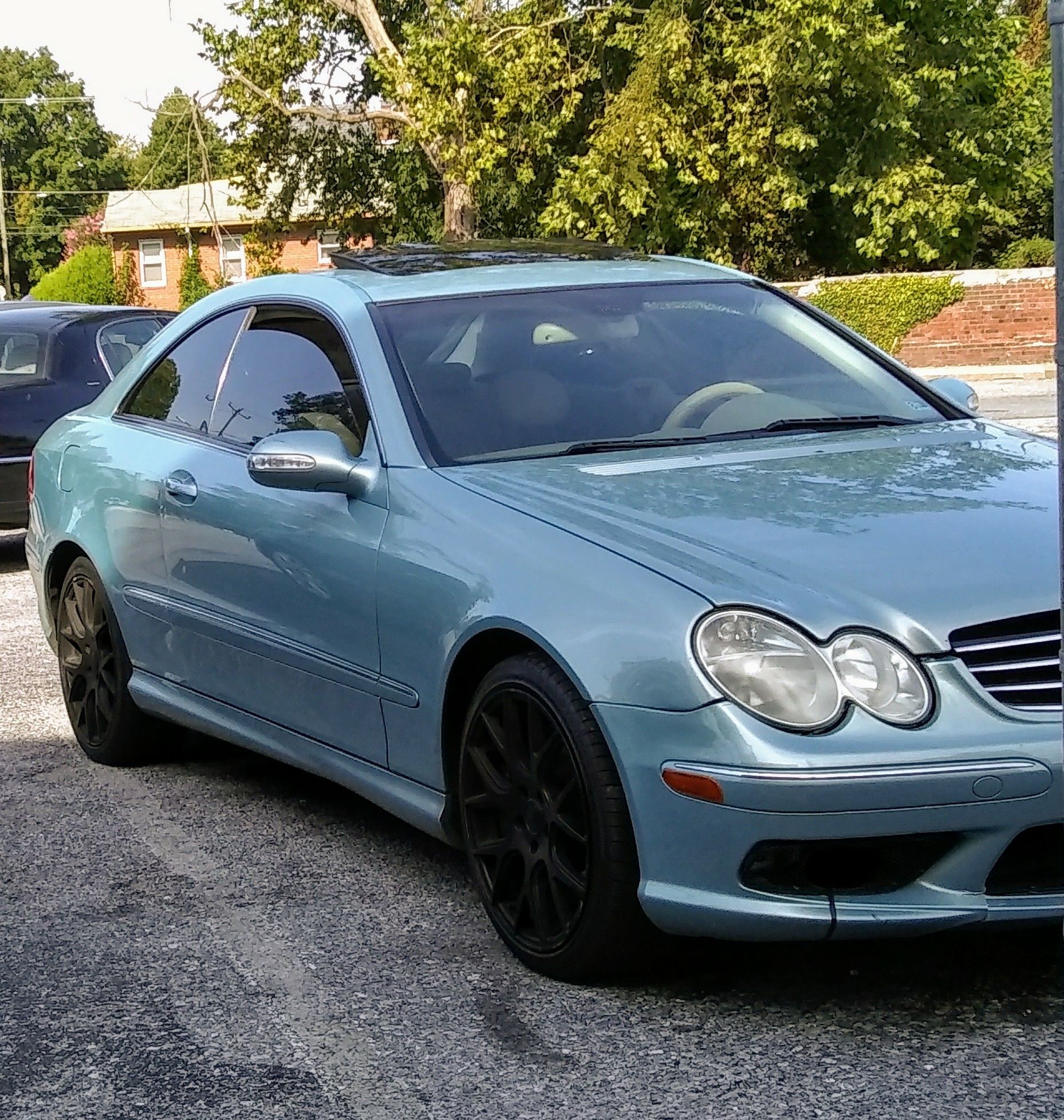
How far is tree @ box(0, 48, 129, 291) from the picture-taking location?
99.3 m

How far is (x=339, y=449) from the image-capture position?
4.57 metres

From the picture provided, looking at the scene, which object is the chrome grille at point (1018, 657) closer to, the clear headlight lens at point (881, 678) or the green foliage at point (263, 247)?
the clear headlight lens at point (881, 678)

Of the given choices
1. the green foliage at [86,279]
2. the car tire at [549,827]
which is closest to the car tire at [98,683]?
the car tire at [549,827]

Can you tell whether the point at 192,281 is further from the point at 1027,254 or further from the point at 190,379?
the point at 190,379

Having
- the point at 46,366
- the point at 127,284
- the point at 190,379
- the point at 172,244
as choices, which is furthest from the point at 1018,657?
the point at 172,244

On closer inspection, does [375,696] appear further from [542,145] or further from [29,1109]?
[542,145]

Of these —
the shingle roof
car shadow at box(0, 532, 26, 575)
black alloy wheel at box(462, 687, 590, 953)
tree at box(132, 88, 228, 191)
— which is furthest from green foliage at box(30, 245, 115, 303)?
black alloy wheel at box(462, 687, 590, 953)

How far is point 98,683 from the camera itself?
244 inches

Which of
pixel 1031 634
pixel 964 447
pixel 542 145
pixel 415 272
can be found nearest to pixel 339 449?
pixel 415 272

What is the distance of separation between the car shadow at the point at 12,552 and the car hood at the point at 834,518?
7.68 m

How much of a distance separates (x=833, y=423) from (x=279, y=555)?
147cm

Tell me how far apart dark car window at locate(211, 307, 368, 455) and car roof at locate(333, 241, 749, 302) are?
198 millimetres

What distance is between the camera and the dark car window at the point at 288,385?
15.9 ft

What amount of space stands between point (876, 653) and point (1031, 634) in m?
0.30
